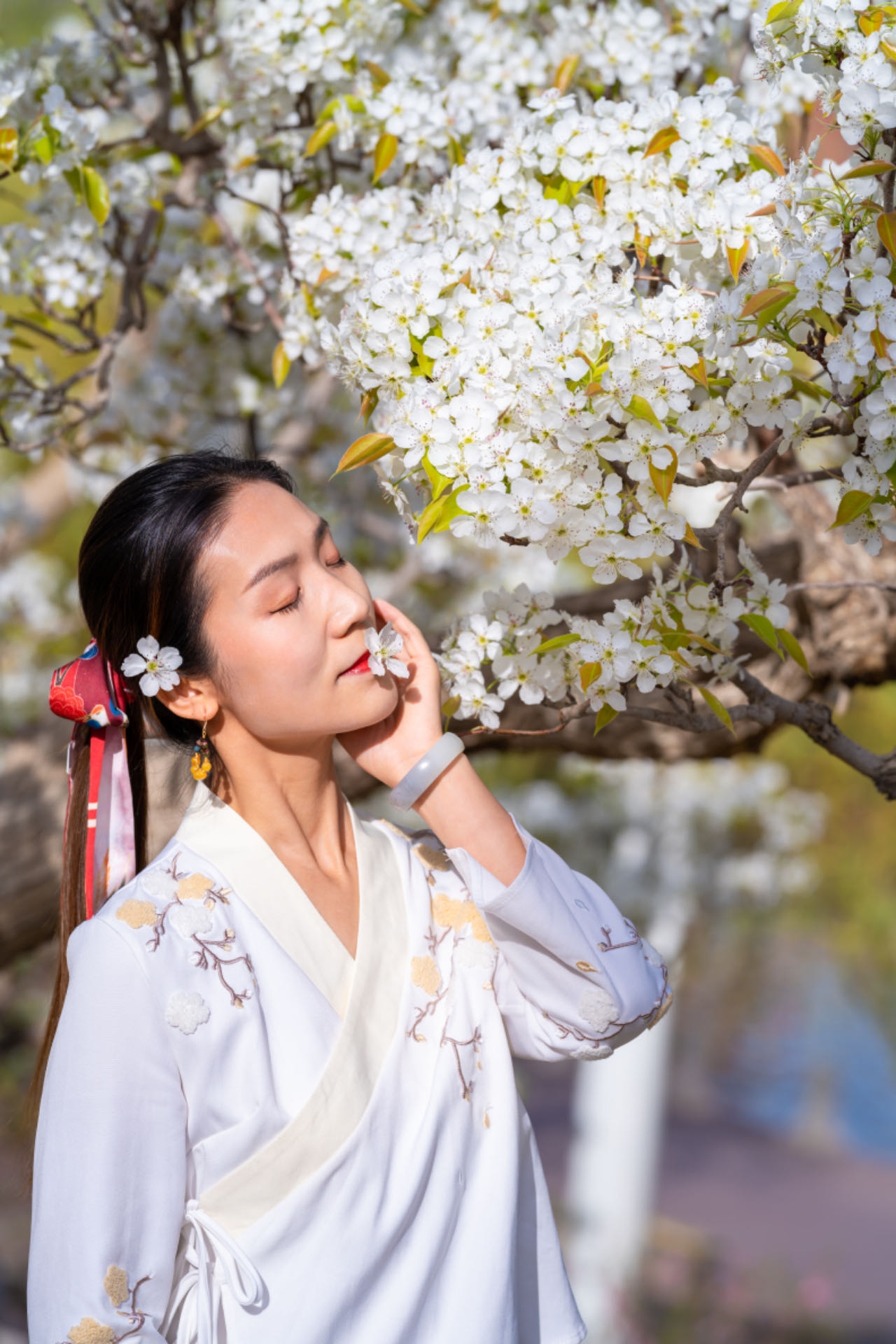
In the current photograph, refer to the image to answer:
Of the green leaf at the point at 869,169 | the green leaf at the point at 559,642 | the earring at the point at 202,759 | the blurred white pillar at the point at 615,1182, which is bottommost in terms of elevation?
the blurred white pillar at the point at 615,1182

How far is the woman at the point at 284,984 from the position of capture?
4.16 feet

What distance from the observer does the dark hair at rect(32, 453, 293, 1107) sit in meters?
1.43

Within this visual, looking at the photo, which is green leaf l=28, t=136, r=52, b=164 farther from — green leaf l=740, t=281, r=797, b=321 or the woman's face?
green leaf l=740, t=281, r=797, b=321

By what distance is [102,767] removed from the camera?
1.51m

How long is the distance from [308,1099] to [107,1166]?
226 mm

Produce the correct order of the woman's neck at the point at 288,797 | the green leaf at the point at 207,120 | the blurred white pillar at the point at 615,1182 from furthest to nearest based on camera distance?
the blurred white pillar at the point at 615,1182 < the green leaf at the point at 207,120 < the woman's neck at the point at 288,797

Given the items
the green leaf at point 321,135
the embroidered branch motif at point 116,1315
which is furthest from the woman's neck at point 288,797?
the green leaf at point 321,135

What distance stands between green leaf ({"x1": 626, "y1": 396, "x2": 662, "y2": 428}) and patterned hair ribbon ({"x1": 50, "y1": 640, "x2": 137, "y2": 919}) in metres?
0.71

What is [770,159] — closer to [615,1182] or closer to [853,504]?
[853,504]

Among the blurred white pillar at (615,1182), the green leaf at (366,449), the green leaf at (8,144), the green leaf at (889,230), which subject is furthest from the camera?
the blurred white pillar at (615,1182)

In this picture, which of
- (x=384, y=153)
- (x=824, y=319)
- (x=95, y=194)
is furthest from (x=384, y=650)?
(x=95, y=194)

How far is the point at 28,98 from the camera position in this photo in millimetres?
2070

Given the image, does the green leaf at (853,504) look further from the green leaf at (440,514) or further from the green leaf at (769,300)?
the green leaf at (440,514)

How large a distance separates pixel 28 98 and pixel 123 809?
1316 mm
